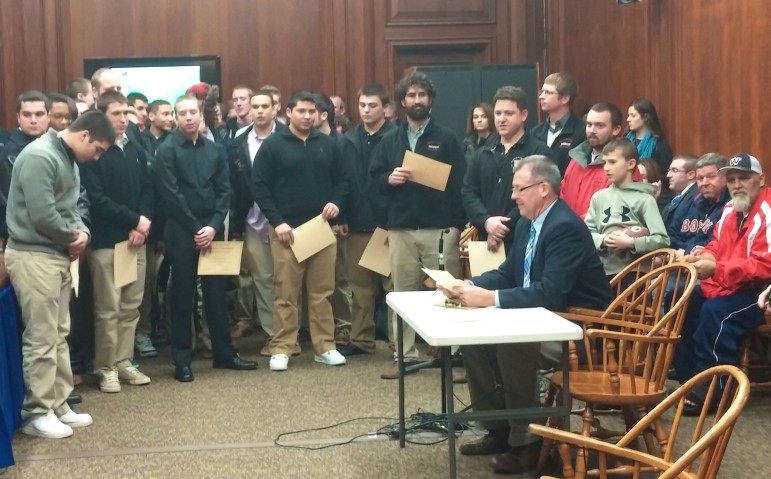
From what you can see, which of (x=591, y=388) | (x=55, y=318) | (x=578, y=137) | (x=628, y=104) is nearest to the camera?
(x=591, y=388)

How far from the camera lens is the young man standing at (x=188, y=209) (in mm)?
5523

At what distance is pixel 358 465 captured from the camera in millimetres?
3873

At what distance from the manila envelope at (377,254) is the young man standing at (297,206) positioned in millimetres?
219

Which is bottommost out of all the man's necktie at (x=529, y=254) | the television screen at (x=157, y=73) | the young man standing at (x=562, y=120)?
the man's necktie at (x=529, y=254)

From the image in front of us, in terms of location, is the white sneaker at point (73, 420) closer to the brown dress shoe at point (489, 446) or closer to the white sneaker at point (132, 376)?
the white sneaker at point (132, 376)

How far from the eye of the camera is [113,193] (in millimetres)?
5367

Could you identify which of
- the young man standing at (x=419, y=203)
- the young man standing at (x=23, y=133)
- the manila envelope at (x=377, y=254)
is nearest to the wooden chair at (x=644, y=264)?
the young man standing at (x=419, y=203)

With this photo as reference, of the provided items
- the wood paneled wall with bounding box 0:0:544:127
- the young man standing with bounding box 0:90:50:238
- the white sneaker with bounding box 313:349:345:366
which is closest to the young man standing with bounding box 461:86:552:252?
the white sneaker with bounding box 313:349:345:366

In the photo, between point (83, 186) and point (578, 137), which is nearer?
point (83, 186)

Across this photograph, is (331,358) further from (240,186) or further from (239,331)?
(240,186)

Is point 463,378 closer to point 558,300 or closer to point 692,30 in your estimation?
point 558,300

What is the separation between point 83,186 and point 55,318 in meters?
1.06

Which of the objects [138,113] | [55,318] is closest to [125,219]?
[55,318]

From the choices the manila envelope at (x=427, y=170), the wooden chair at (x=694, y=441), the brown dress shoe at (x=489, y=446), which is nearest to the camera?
the wooden chair at (x=694, y=441)
